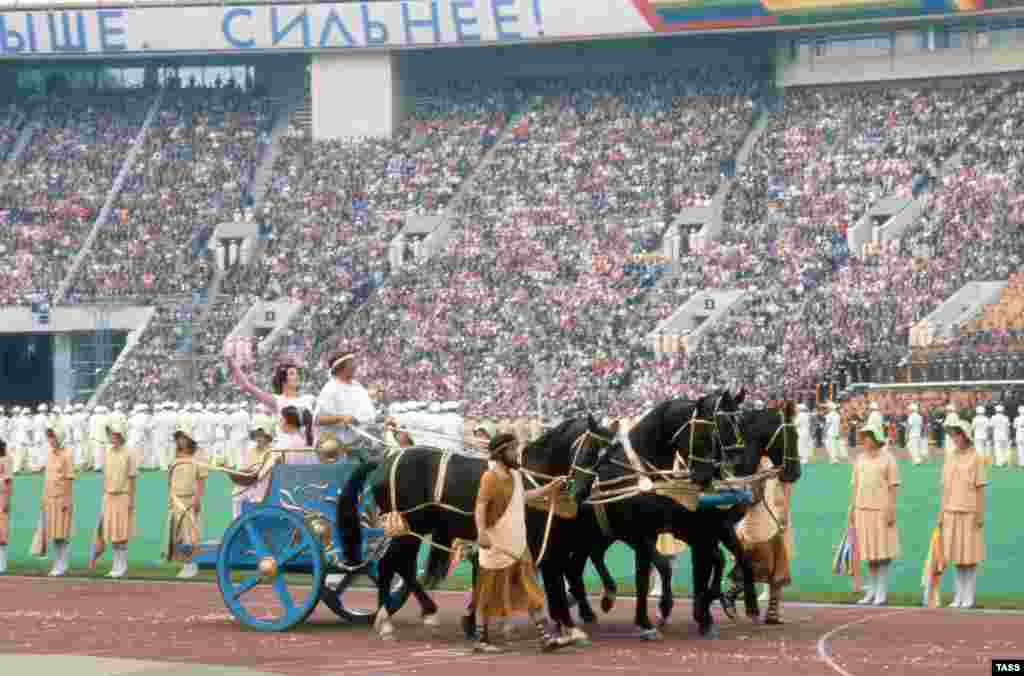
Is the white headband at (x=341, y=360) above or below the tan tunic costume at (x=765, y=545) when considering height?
above

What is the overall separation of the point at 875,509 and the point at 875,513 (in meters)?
0.04

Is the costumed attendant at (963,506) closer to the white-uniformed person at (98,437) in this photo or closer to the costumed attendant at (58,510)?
the costumed attendant at (58,510)

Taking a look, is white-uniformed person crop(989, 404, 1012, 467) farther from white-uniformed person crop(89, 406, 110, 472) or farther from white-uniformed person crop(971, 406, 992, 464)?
white-uniformed person crop(89, 406, 110, 472)

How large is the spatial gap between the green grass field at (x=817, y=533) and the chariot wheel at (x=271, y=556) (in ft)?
14.2

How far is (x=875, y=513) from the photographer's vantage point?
18078mm

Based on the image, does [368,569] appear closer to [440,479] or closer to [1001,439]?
[440,479]

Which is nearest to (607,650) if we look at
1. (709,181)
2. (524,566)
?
(524,566)

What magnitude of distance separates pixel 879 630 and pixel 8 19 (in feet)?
154

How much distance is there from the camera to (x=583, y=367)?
45781mm

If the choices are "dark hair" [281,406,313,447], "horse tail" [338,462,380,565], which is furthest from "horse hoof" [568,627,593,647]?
"dark hair" [281,406,313,447]

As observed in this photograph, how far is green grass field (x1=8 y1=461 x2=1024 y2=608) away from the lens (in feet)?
65.2

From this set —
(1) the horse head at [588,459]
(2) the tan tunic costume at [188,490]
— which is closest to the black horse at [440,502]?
(1) the horse head at [588,459]

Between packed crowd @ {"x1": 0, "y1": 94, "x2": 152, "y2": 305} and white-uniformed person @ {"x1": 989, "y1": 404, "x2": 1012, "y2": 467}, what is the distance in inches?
1026

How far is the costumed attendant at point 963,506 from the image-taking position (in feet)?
57.0
